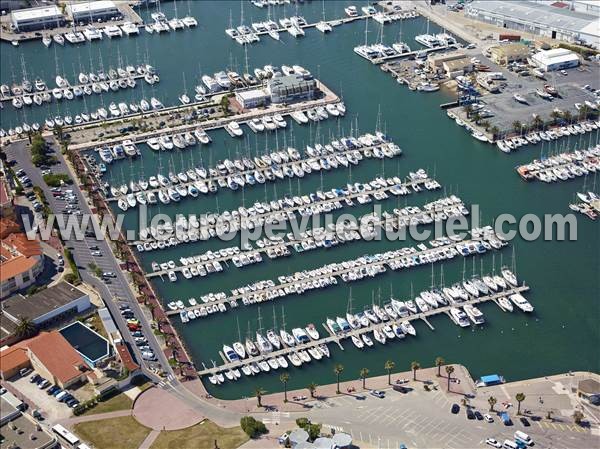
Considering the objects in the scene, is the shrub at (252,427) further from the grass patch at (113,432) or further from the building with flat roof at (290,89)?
the building with flat roof at (290,89)

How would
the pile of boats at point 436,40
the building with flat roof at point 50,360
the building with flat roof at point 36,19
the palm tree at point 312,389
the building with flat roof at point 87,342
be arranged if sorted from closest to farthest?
1. the palm tree at point 312,389
2. the building with flat roof at point 50,360
3. the building with flat roof at point 87,342
4. the pile of boats at point 436,40
5. the building with flat roof at point 36,19

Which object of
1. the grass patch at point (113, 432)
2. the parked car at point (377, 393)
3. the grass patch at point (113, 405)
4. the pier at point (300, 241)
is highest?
the pier at point (300, 241)

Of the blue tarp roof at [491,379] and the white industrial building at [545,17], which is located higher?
the white industrial building at [545,17]

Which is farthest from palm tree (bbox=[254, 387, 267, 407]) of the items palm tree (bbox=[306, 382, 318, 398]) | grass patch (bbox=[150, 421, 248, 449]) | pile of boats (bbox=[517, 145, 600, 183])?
pile of boats (bbox=[517, 145, 600, 183])

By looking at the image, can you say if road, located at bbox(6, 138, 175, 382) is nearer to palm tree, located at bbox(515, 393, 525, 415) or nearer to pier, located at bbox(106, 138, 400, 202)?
pier, located at bbox(106, 138, 400, 202)

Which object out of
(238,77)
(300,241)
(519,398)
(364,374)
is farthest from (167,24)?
(519,398)

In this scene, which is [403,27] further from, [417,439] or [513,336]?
[417,439]

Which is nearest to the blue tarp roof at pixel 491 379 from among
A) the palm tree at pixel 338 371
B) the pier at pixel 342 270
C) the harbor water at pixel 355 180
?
the harbor water at pixel 355 180
